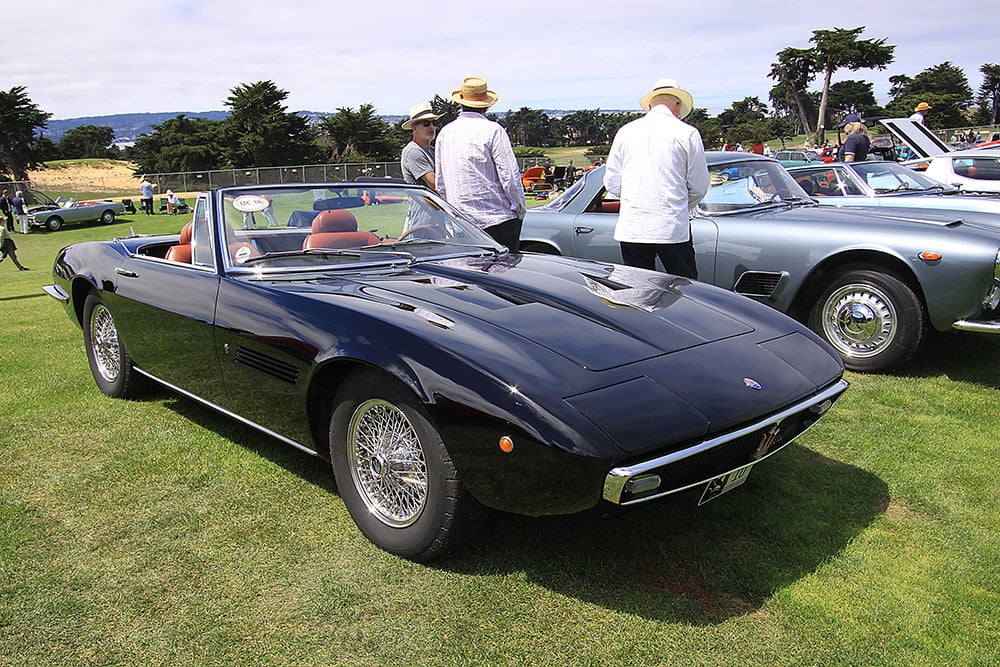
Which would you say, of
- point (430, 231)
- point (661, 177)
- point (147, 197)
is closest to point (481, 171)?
point (661, 177)

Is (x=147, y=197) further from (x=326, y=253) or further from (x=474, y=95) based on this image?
Answer: (x=326, y=253)

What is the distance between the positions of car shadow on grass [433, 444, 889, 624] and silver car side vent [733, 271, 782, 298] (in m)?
2.37

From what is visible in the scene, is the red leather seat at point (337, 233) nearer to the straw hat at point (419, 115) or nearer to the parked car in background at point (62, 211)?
the straw hat at point (419, 115)

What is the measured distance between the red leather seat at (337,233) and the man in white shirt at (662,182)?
6.38ft

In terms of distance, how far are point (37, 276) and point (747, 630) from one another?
14.6m

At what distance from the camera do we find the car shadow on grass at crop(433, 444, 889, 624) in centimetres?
250

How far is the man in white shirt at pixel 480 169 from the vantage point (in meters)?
5.29

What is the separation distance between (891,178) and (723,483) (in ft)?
23.5

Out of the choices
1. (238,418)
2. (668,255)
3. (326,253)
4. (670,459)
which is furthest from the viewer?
(668,255)

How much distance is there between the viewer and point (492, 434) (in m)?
2.27

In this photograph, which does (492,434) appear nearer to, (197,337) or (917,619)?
(917,619)

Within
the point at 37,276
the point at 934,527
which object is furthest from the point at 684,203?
the point at 37,276

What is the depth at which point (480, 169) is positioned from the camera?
5.31 meters

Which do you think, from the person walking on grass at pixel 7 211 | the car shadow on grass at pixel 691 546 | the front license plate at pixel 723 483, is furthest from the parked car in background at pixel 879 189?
the person walking on grass at pixel 7 211
